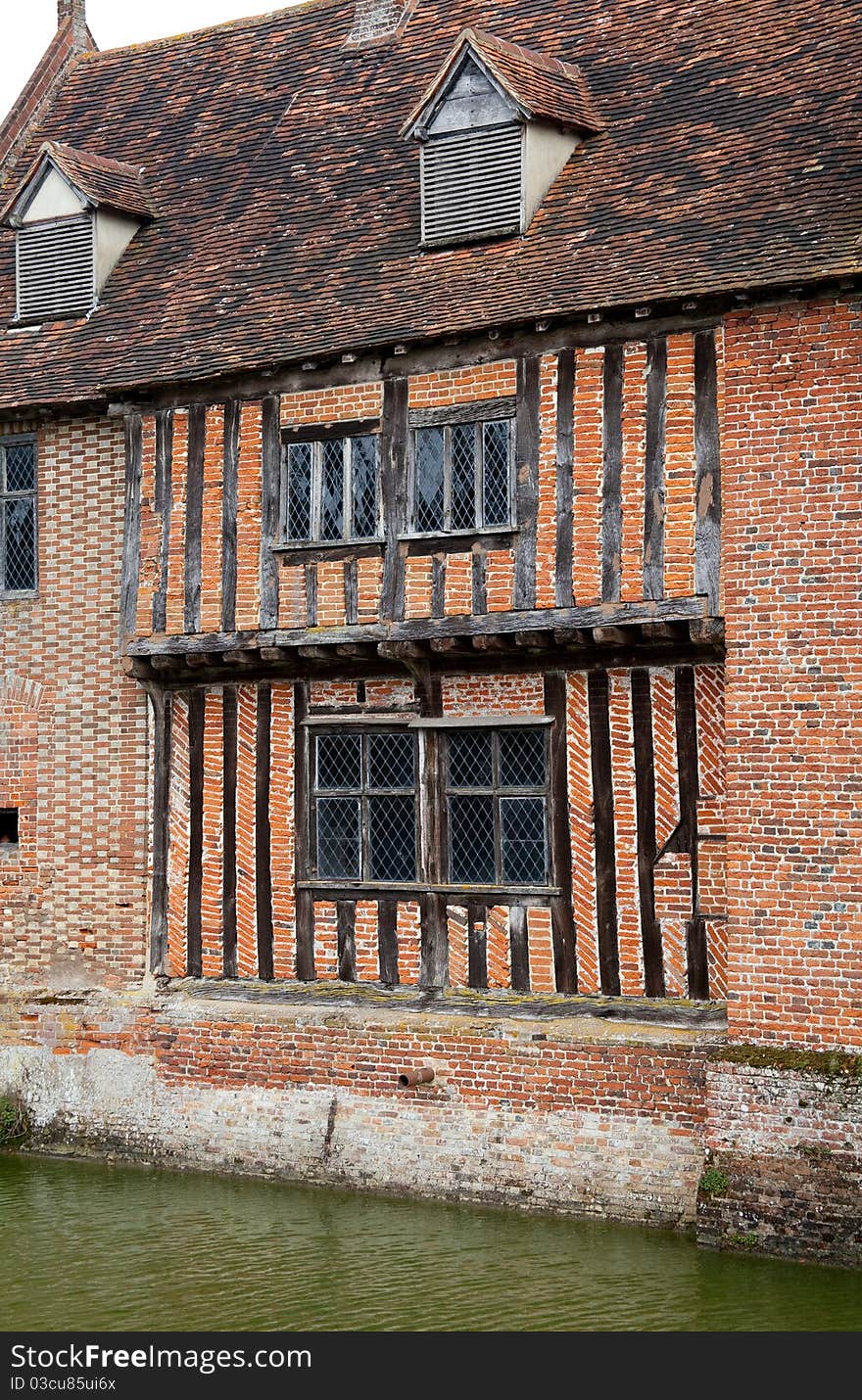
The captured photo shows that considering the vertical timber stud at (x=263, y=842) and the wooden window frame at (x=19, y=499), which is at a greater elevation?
the wooden window frame at (x=19, y=499)

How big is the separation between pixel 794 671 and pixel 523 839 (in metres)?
2.58

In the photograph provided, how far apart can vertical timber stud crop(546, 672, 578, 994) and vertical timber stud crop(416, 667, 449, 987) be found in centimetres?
97

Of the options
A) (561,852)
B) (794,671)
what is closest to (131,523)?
(561,852)

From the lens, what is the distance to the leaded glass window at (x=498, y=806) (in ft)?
46.3

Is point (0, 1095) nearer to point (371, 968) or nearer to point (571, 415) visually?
point (371, 968)

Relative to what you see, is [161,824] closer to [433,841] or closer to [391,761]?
[391,761]

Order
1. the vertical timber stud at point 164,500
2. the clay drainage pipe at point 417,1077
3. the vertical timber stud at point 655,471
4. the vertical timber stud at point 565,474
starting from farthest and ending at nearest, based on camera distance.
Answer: the vertical timber stud at point 164,500 → the clay drainage pipe at point 417,1077 → the vertical timber stud at point 565,474 → the vertical timber stud at point 655,471

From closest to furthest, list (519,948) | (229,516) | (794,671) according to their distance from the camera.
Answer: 1. (794,671)
2. (519,948)
3. (229,516)

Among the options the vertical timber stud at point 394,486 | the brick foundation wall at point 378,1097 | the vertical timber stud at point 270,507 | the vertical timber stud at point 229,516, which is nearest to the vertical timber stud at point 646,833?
the brick foundation wall at point 378,1097

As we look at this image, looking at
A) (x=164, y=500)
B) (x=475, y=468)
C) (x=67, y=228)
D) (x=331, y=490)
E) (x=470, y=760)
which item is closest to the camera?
(x=475, y=468)

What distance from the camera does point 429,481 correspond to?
14.5 metres

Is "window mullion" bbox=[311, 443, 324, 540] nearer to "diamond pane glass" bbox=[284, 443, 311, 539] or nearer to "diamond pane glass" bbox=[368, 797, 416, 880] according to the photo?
"diamond pane glass" bbox=[284, 443, 311, 539]

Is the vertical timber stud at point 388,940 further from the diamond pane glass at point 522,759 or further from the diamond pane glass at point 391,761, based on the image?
the diamond pane glass at point 522,759

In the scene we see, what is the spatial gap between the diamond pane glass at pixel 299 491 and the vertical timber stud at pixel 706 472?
3324 mm
